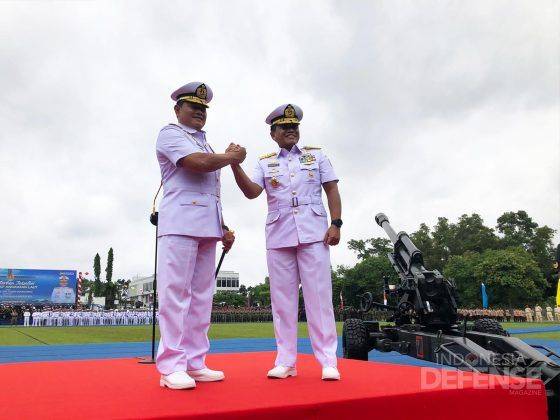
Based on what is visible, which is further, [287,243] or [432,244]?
[432,244]

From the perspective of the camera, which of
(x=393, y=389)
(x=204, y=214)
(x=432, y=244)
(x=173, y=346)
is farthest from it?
(x=432, y=244)

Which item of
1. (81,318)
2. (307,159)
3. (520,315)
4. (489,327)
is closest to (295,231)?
→ (307,159)

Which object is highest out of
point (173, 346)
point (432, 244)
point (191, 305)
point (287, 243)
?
point (432, 244)

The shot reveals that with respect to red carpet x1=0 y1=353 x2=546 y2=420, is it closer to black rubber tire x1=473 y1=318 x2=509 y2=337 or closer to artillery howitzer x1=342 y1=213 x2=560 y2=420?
artillery howitzer x1=342 y1=213 x2=560 y2=420

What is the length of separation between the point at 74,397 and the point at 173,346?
55 cm

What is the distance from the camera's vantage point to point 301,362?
3973mm

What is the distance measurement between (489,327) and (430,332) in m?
0.86

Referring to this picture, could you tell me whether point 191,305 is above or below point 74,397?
above

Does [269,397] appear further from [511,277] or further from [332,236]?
[511,277]

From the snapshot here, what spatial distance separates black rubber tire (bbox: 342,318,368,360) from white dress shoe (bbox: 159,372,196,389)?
3559mm

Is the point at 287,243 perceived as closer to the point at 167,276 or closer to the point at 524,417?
the point at 167,276

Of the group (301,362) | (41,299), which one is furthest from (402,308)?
(41,299)

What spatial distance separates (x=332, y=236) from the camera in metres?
3.20

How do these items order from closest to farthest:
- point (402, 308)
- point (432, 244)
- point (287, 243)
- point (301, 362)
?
1. point (287, 243)
2. point (301, 362)
3. point (402, 308)
4. point (432, 244)
